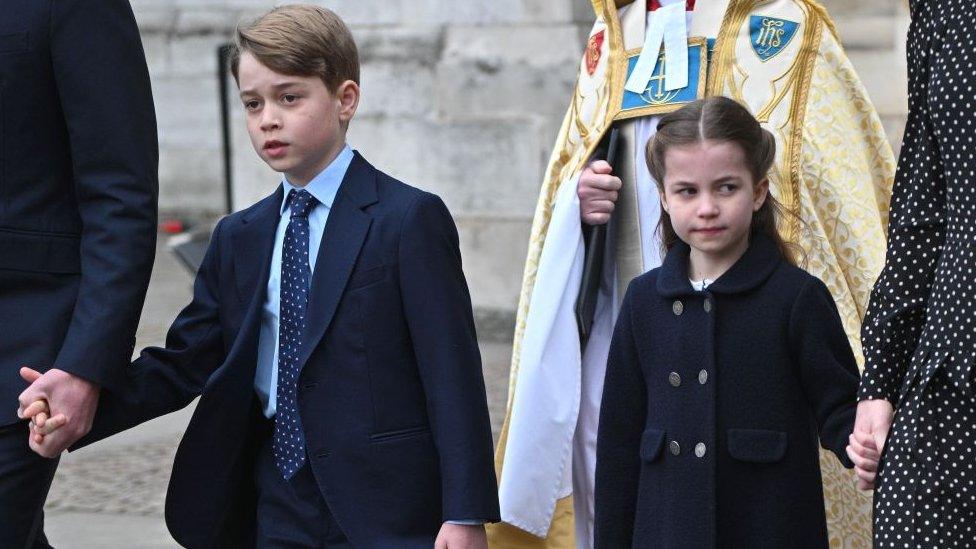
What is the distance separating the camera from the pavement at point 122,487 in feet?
18.8

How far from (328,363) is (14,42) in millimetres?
858

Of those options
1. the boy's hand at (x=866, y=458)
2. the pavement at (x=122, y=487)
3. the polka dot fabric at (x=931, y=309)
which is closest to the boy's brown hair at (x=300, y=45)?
the polka dot fabric at (x=931, y=309)

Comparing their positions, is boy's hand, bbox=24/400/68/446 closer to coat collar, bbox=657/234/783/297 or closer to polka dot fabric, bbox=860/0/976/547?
coat collar, bbox=657/234/783/297

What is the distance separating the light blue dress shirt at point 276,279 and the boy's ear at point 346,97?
0.23 ft

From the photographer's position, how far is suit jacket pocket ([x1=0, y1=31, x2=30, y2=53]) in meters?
3.39

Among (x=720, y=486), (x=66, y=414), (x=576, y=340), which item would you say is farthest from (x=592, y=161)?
(x=66, y=414)

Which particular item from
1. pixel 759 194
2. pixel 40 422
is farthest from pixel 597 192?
pixel 40 422

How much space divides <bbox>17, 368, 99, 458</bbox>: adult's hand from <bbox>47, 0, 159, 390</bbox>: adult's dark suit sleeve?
0.17 feet

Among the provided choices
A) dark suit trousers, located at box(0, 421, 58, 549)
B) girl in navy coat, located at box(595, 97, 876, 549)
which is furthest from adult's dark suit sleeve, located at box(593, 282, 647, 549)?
dark suit trousers, located at box(0, 421, 58, 549)

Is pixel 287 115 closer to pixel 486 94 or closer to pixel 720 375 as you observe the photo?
pixel 720 375

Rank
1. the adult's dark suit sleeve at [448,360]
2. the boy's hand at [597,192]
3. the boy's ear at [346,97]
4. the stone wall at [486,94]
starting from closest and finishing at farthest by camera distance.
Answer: the adult's dark suit sleeve at [448,360] < the boy's ear at [346,97] < the boy's hand at [597,192] < the stone wall at [486,94]

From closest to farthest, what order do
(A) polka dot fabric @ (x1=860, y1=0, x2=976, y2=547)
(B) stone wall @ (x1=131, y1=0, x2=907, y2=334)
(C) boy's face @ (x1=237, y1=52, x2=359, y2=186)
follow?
(A) polka dot fabric @ (x1=860, y1=0, x2=976, y2=547) < (C) boy's face @ (x1=237, y1=52, x2=359, y2=186) < (B) stone wall @ (x1=131, y1=0, x2=907, y2=334)

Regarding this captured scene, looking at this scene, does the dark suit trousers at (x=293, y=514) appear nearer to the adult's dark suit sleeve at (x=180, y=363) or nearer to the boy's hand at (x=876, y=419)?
the adult's dark suit sleeve at (x=180, y=363)

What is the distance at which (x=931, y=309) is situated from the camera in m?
2.81
